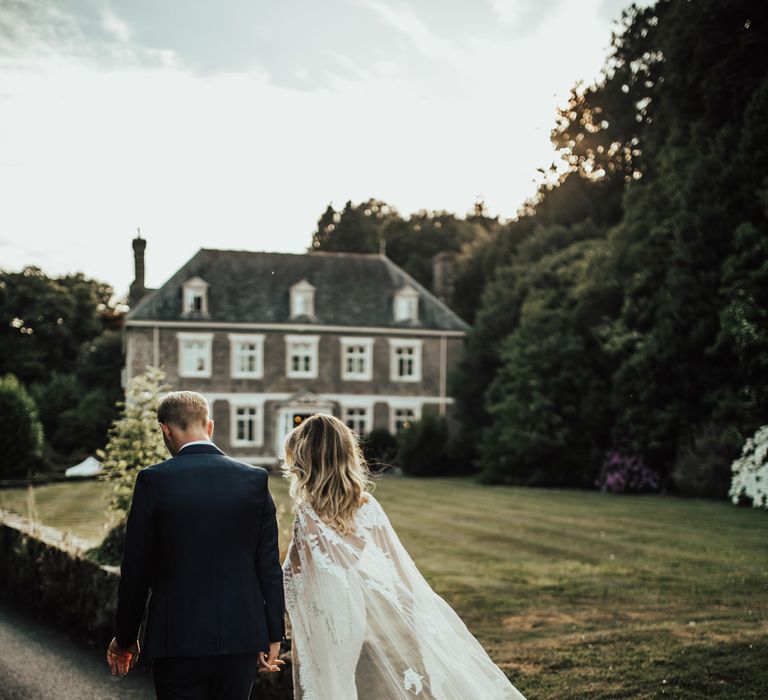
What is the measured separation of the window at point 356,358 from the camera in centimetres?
4216

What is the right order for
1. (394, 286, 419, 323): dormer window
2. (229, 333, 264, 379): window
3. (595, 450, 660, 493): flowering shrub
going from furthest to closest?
(394, 286, 419, 323): dormer window
(229, 333, 264, 379): window
(595, 450, 660, 493): flowering shrub

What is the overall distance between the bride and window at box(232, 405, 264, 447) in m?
36.6

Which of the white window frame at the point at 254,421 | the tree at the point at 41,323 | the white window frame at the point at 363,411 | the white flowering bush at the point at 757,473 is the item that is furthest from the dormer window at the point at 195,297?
the white flowering bush at the point at 757,473

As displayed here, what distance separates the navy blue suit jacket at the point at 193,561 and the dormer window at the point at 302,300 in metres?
37.9

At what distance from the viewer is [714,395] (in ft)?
79.8

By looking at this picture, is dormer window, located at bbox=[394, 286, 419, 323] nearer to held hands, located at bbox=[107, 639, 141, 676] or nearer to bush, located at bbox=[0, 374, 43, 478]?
bush, located at bbox=[0, 374, 43, 478]

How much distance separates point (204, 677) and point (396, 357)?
3873 cm

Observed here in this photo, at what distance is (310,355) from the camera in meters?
41.8

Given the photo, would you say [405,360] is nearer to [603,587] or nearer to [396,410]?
[396,410]

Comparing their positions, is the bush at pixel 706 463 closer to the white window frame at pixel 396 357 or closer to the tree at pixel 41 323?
the white window frame at pixel 396 357

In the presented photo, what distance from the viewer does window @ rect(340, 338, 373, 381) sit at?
4216 centimetres

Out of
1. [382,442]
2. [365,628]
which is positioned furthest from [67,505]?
[382,442]

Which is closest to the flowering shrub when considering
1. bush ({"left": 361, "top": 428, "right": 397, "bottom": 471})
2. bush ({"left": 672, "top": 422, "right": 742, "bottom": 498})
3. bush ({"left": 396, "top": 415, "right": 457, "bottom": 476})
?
bush ({"left": 672, "top": 422, "right": 742, "bottom": 498})

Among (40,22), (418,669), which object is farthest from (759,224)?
(418,669)
